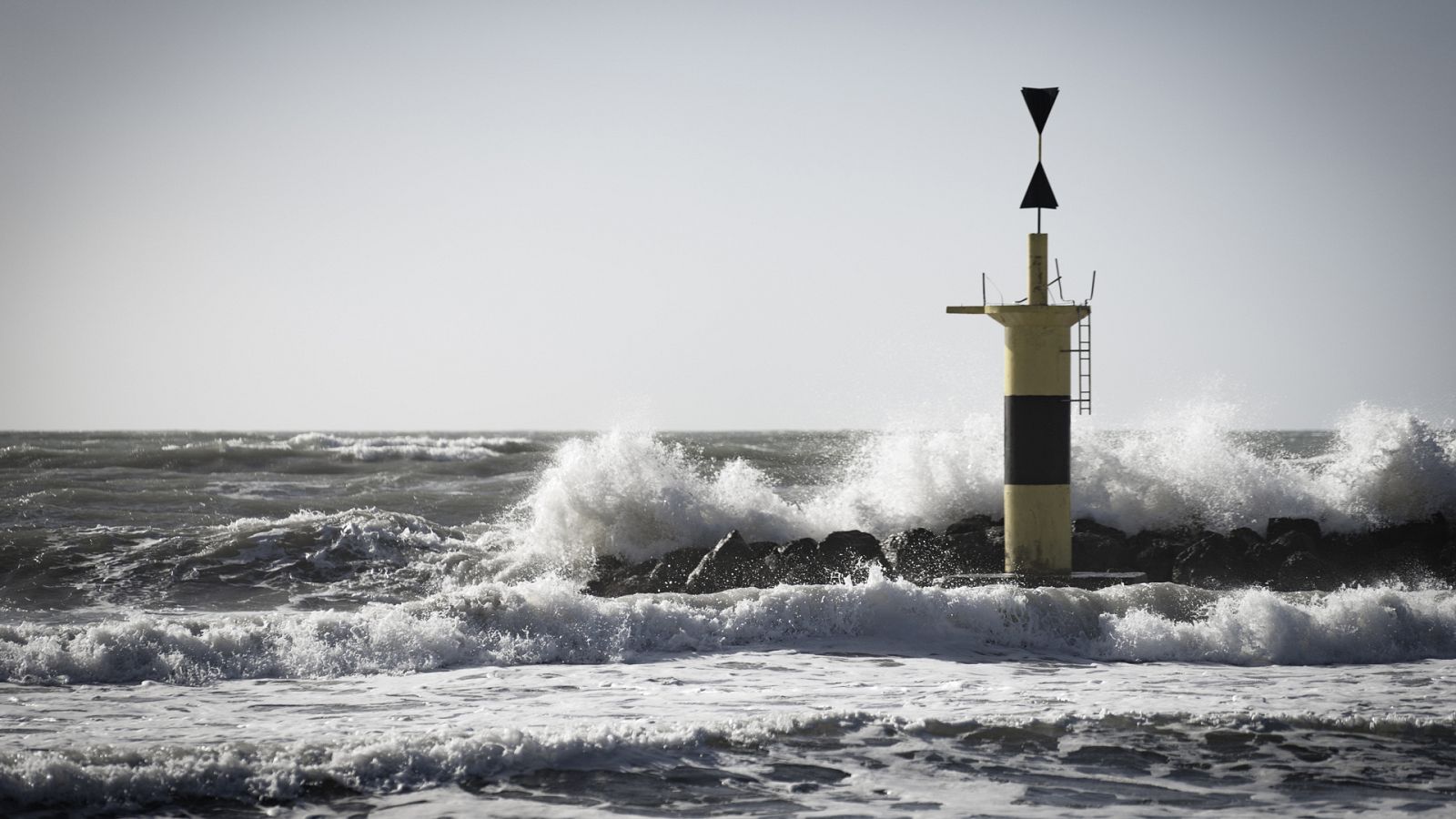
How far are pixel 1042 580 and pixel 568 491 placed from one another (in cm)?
522

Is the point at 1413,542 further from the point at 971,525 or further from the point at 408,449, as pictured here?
the point at 408,449

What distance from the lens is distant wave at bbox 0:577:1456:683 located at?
7.59m

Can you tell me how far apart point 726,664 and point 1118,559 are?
4.48 meters

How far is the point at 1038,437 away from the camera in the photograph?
9.17m

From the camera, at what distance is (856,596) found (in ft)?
28.6

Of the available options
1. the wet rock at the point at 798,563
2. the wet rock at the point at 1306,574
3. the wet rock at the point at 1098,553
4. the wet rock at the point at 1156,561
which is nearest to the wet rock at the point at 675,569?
the wet rock at the point at 798,563

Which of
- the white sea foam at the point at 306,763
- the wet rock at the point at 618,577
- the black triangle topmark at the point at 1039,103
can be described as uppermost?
the black triangle topmark at the point at 1039,103

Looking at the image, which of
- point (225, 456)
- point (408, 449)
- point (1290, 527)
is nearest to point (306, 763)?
point (1290, 527)

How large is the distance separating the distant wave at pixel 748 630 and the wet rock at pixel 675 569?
69.7 inches

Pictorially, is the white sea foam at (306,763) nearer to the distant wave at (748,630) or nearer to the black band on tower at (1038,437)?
the distant wave at (748,630)

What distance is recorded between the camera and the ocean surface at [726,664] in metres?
5.40

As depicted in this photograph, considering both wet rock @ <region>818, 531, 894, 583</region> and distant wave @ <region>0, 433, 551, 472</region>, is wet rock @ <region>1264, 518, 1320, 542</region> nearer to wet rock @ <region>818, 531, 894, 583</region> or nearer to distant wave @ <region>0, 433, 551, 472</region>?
wet rock @ <region>818, 531, 894, 583</region>

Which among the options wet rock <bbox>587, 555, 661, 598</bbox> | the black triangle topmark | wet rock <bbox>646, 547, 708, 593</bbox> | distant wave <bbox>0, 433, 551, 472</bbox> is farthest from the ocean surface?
distant wave <bbox>0, 433, 551, 472</bbox>

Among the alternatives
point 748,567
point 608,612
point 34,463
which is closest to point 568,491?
point 748,567
